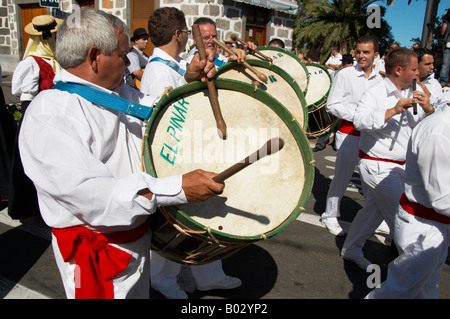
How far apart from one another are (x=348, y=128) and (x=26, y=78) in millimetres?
3632

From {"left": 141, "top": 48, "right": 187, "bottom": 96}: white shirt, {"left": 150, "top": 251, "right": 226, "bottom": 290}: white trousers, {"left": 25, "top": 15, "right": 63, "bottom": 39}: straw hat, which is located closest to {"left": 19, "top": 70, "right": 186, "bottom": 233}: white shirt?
{"left": 141, "top": 48, "right": 187, "bottom": 96}: white shirt

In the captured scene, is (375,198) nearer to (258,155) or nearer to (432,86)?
(258,155)

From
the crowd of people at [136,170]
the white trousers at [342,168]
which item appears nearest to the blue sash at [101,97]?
the crowd of people at [136,170]

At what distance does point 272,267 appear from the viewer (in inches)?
136

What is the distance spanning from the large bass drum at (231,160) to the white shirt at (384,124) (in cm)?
167

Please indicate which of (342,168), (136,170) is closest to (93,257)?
(136,170)

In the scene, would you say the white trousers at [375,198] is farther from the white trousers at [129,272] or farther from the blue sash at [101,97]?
the blue sash at [101,97]

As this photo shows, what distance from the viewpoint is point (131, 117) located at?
5.88 ft

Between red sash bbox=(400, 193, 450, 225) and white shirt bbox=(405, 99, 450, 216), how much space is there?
5cm
